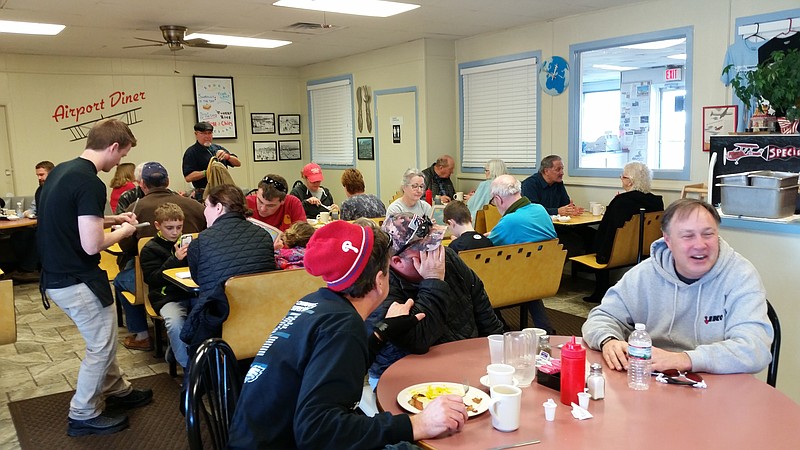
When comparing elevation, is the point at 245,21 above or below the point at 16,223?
above

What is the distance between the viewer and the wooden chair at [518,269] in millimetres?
3723

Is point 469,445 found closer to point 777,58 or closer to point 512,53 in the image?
point 777,58

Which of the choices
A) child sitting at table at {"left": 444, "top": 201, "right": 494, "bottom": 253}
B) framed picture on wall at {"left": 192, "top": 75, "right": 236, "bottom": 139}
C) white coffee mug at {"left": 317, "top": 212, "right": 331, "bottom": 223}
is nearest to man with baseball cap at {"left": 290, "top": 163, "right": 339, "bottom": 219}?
white coffee mug at {"left": 317, "top": 212, "right": 331, "bottom": 223}

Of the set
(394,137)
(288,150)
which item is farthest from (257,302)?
(288,150)

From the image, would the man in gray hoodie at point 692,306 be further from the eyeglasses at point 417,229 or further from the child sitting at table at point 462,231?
the child sitting at table at point 462,231

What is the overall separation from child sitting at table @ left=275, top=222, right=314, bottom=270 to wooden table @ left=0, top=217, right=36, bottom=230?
4.33m

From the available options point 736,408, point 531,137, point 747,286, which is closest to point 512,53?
point 531,137

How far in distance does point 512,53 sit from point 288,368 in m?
6.42

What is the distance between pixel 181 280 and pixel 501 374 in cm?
252

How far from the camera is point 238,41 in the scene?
7816 millimetres

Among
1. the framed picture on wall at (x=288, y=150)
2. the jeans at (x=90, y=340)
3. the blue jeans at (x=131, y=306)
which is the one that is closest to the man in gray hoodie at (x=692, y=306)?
the jeans at (x=90, y=340)

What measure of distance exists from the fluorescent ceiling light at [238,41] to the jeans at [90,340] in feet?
16.0

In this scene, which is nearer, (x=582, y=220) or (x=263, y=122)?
(x=582, y=220)

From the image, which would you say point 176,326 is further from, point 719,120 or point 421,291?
point 719,120
